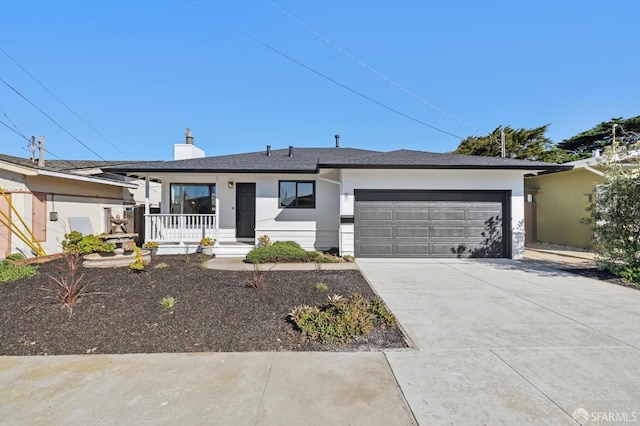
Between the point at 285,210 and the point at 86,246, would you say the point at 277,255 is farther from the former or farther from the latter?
the point at 86,246

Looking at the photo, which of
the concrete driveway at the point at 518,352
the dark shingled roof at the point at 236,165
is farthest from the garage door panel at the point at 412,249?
the dark shingled roof at the point at 236,165

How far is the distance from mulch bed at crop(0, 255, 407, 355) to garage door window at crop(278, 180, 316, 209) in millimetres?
5069

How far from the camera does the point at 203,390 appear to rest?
271 centimetres

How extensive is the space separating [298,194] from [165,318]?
741 centimetres

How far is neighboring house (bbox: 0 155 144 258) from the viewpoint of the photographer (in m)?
9.00

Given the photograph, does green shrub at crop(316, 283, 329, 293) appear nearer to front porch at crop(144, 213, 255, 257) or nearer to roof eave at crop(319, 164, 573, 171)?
roof eave at crop(319, 164, 573, 171)

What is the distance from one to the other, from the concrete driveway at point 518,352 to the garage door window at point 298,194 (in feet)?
17.7

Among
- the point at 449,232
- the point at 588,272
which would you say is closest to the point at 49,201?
the point at 449,232

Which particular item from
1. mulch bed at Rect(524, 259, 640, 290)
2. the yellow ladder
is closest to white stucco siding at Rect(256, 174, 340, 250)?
mulch bed at Rect(524, 259, 640, 290)

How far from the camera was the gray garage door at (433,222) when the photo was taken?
9.84 meters

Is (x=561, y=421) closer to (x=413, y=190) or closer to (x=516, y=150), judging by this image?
(x=413, y=190)

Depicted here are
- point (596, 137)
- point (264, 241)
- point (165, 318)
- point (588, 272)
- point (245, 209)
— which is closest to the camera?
point (165, 318)

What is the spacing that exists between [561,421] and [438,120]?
2180cm

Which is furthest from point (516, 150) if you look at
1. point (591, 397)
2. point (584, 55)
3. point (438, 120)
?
point (591, 397)
